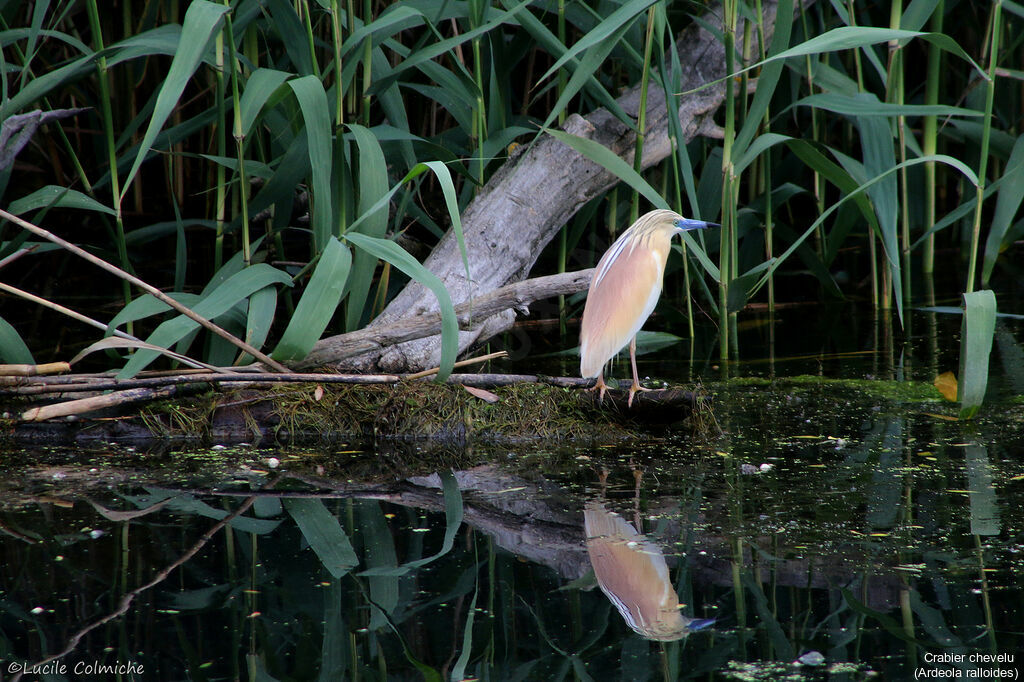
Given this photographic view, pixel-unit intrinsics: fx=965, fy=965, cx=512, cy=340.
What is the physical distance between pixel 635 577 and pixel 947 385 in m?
1.72

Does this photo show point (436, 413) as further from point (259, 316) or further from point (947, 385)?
point (947, 385)

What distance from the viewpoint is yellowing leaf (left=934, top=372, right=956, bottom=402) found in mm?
3060

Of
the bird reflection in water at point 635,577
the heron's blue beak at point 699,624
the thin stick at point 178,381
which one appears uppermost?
the thin stick at point 178,381

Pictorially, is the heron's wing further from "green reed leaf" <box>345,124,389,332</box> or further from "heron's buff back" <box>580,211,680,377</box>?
"green reed leaf" <box>345,124,389,332</box>

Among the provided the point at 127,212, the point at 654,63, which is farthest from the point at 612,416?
the point at 127,212

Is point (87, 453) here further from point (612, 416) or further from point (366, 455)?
point (612, 416)

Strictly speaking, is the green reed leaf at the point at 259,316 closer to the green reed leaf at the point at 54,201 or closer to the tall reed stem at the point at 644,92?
the green reed leaf at the point at 54,201

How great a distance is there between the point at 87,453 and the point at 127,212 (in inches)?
133

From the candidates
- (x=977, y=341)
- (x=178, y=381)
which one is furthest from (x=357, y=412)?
(x=977, y=341)

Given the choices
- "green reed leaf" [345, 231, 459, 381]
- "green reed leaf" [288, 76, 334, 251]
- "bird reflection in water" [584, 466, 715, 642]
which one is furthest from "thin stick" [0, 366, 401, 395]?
"bird reflection in water" [584, 466, 715, 642]

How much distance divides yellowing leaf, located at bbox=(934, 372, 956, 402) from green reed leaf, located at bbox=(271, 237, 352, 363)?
6.29ft

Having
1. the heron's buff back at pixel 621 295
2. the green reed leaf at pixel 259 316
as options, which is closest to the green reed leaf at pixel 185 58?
the green reed leaf at pixel 259 316

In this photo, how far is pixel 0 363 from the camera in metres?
2.96

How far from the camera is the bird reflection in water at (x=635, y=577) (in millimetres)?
1662
